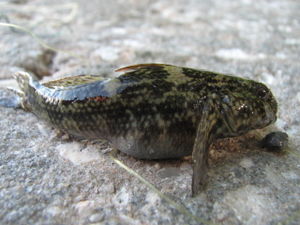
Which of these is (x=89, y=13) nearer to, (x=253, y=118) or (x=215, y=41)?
(x=215, y=41)

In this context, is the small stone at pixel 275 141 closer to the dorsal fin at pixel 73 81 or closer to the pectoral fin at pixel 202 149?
the pectoral fin at pixel 202 149

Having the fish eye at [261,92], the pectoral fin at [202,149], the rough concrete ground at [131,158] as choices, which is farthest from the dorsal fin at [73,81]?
the fish eye at [261,92]

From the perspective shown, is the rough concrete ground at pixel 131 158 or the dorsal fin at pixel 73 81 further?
the dorsal fin at pixel 73 81

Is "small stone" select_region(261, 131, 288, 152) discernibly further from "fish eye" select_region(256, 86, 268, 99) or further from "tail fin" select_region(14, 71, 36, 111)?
"tail fin" select_region(14, 71, 36, 111)

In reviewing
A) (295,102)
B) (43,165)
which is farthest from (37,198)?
(295,102)

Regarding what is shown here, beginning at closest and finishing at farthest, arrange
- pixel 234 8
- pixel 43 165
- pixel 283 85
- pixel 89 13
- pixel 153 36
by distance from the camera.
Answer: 1. pixel 43 165
2. pixel 283 85
3. pixel 153 36
4. pixel 89 13
5. pixel 234 8

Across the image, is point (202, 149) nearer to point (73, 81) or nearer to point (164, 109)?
point (164, 109)
